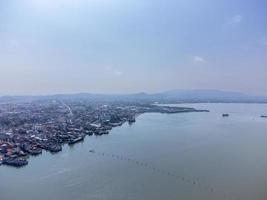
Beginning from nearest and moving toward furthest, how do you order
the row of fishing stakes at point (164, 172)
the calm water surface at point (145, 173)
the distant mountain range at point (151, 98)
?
the calm water surface at point (145, 173)
the row of fishing stakes at point (164, 172)
the distant mountain range at point (151, 98)

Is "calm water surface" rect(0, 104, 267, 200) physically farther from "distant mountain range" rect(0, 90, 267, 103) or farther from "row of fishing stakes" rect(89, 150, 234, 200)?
"distant mountain range" rect(0, 90, 267, 103)

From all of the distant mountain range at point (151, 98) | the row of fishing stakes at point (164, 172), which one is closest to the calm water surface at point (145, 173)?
the row of fishing stakes at point (164, 172)

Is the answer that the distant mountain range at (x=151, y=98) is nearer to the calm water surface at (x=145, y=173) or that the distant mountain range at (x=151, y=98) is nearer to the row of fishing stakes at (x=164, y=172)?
the calm water surface at (x=145, y=173)

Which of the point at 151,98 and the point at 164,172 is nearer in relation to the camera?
the point at 164,172

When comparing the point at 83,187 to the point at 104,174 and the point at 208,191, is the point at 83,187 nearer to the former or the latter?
the point at 104,174

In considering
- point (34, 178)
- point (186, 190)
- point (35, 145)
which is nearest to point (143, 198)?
point (186, 190)

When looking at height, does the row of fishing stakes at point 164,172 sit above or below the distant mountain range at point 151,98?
below

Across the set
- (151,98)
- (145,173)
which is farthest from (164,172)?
(151,98)

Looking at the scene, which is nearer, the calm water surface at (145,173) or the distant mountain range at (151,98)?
the calm water surface at (145,173)

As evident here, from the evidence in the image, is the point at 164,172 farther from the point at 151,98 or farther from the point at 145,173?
the point at 151,98
